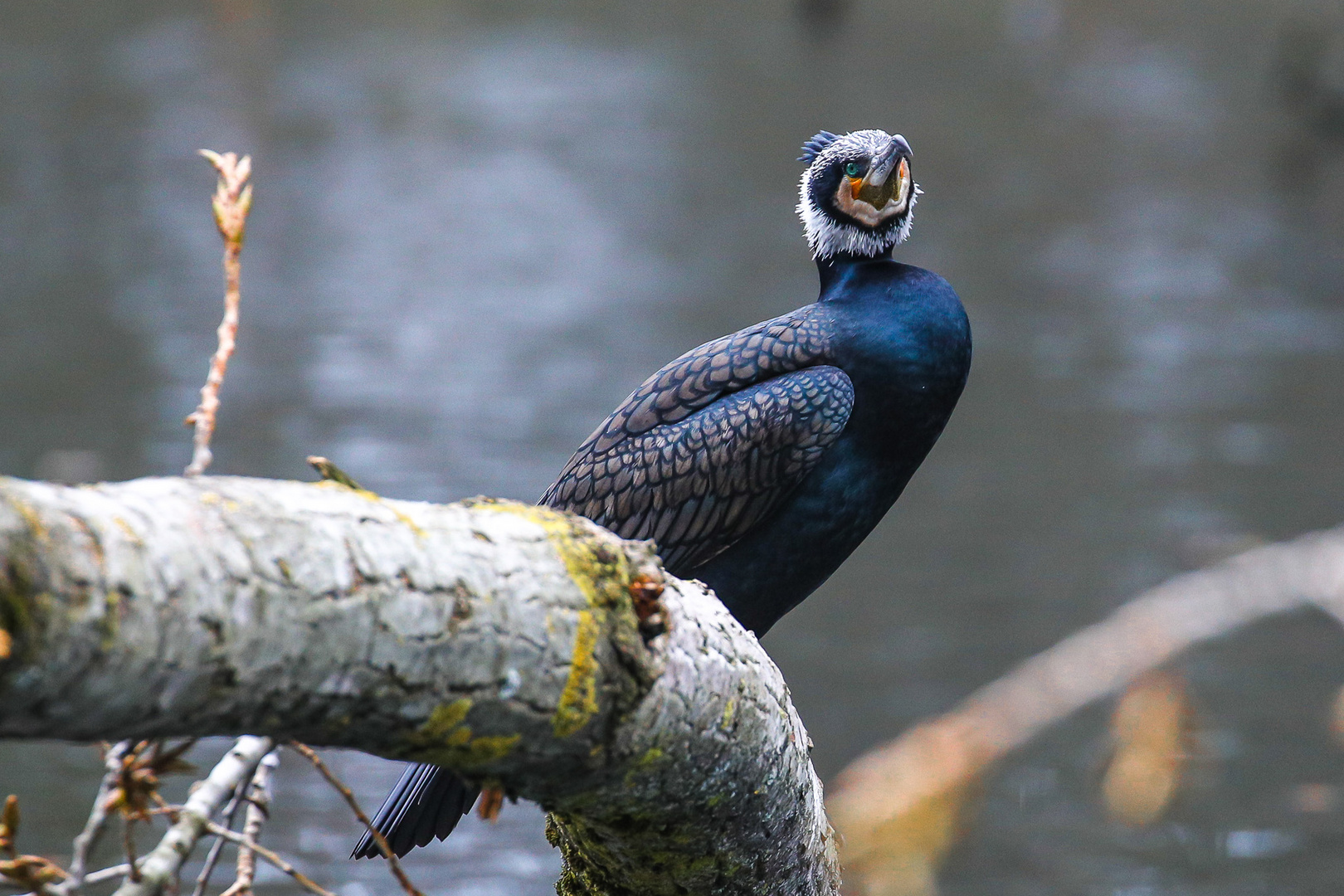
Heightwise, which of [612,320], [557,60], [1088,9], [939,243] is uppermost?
[1088,9]

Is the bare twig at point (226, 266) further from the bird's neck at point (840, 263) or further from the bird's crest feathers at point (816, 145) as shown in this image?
the bird's crest feathers at point (816, 145)

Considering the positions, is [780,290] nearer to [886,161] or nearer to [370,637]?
[886,161]

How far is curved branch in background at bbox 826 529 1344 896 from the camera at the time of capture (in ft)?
5.24

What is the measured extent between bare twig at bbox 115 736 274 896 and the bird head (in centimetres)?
206

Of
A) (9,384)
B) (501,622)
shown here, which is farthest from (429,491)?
(501,622)

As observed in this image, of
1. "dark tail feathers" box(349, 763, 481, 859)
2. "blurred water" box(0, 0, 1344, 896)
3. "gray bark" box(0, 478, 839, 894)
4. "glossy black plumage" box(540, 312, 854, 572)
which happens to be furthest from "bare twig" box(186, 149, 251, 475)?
"blurred water" box(0, 0, 1344, 896)

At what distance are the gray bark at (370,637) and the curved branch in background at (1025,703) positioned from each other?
0.26m

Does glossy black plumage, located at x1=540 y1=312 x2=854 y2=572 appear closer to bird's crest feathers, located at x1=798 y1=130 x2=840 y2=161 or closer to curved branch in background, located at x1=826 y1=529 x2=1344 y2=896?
bird's crest feathers, located at x1=798 y1=130 x2=840 y2=161

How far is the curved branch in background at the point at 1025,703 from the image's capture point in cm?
160

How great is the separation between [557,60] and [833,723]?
2503 centimetres

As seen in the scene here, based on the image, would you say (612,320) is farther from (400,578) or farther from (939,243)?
(400,578)

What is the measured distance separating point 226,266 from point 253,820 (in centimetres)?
73

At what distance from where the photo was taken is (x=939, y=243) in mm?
20484

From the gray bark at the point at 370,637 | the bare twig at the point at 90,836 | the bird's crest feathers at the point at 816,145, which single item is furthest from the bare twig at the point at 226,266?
the bird's crest feathers at the point at 816,145
